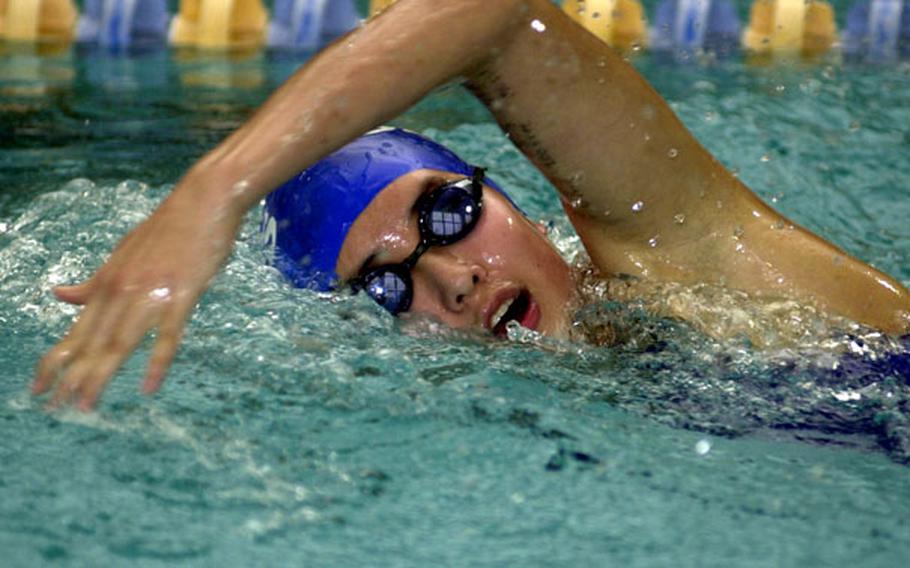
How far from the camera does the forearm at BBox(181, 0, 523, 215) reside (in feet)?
5.01

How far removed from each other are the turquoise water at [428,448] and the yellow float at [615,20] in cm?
228

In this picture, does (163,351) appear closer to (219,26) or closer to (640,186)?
(640,186)

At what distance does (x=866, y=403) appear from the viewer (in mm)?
1906

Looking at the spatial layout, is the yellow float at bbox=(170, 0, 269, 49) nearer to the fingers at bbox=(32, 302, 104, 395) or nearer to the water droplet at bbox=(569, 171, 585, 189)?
the water droplet at bbox=(569, 171, 585, 189)

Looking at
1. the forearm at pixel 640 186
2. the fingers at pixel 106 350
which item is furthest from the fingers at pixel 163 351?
the forearm at pixel 640 186

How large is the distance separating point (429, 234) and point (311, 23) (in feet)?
9.46

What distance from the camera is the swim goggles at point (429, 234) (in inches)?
81.7

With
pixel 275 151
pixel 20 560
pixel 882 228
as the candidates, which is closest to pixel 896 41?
pixel 882 228

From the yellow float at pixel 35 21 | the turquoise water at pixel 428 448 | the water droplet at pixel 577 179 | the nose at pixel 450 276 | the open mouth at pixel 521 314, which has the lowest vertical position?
the turquoise water at pixel 428 448

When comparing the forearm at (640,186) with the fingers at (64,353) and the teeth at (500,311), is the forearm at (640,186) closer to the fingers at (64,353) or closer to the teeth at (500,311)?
the teeth at (500,311)

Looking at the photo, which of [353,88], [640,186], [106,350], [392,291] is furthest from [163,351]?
[640,186]

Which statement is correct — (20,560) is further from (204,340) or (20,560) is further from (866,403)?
(866,403)

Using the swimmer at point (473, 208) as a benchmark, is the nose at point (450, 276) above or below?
below

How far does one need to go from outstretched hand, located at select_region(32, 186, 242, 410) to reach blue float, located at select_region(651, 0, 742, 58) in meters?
3.37
